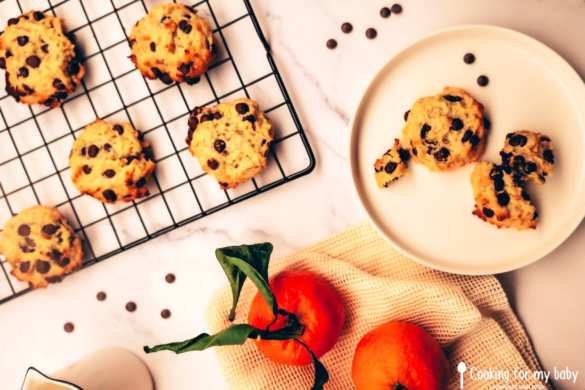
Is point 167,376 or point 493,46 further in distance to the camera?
point 167,376

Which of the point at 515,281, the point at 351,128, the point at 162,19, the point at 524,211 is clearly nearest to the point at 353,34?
the point at 351,128

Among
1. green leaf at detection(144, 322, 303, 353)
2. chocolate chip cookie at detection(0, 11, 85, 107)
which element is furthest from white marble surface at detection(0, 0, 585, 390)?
chocolate chip cookie at detection(0, 11, 85, 107)

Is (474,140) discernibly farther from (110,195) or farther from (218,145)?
(110,195)

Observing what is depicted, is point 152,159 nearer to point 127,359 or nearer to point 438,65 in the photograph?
point 127,359

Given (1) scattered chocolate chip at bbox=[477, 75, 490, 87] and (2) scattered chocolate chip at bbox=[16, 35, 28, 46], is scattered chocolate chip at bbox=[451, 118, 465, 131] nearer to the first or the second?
(1) scattered chocolate chip at bbox=[477, 75, 490, 87]

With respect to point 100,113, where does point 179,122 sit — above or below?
below

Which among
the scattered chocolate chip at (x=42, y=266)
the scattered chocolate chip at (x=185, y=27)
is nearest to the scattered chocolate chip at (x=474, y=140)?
the scattered chocolate chip at (x=185, y=27)

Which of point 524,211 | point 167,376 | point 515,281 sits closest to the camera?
point 524,211
